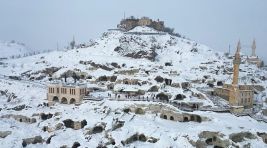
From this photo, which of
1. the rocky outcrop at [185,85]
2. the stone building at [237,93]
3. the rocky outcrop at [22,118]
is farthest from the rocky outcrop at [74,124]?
the stone building at [237,93]

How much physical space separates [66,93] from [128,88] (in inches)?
533

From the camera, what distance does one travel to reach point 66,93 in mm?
75875

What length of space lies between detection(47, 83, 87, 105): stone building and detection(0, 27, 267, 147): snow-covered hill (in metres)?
2.23

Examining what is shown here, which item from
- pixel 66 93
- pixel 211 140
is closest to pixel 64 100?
pixel 66 93

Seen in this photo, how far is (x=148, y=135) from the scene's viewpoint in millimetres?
59062

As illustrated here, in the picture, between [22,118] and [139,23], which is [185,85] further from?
[139,23]

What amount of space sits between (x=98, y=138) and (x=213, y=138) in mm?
19452

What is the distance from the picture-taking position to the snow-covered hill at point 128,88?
5944 centimetres

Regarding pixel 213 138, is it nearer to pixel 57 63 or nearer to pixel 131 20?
pixel 57 63

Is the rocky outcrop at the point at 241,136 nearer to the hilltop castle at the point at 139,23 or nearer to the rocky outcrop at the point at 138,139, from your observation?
the rocky outcrop at the point at 138,139

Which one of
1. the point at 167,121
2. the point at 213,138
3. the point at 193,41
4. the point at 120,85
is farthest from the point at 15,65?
the point at 213,138

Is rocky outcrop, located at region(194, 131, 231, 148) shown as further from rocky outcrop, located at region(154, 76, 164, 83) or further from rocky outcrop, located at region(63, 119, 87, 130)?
rocky outcrop, located at region(154, 76, 164, 83)

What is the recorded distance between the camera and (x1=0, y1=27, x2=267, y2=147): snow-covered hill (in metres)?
59.4

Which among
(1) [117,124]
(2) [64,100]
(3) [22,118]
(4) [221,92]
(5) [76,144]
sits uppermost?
(4) [221,92]
